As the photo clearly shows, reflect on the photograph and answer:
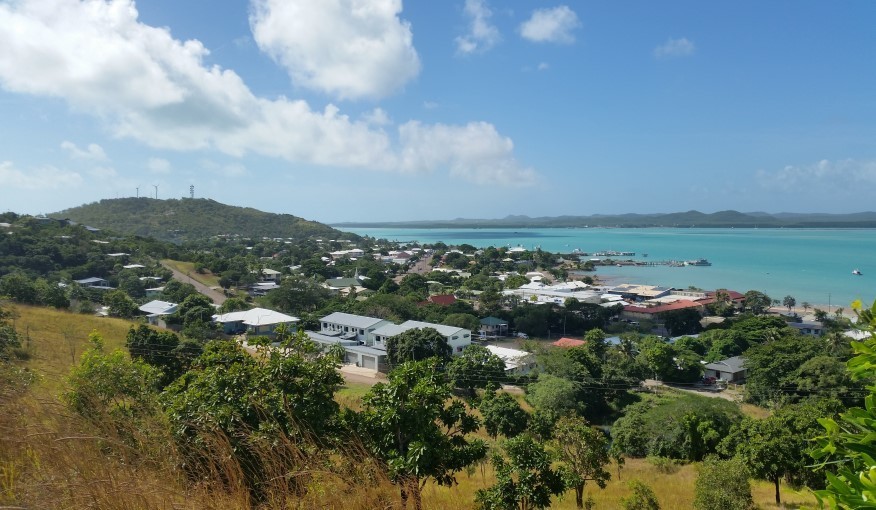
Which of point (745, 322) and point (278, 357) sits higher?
point (278, 357)

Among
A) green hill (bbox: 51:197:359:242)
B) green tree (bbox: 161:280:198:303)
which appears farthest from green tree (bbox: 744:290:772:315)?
green hill (bbox: 51:197:359:242)

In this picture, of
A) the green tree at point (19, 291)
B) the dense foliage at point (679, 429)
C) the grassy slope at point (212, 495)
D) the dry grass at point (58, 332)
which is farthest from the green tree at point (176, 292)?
the dense foliage at point (679, 429)

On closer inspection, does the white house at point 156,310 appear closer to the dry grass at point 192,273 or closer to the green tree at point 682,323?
the dry grass at point 192,273

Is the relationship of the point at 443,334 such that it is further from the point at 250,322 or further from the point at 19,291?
the point at 19,291

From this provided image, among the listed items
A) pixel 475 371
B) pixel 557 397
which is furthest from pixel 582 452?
pixel 475 371

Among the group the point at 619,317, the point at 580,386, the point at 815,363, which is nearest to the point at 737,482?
the point at 580,386

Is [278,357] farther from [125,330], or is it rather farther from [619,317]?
[619,317]
